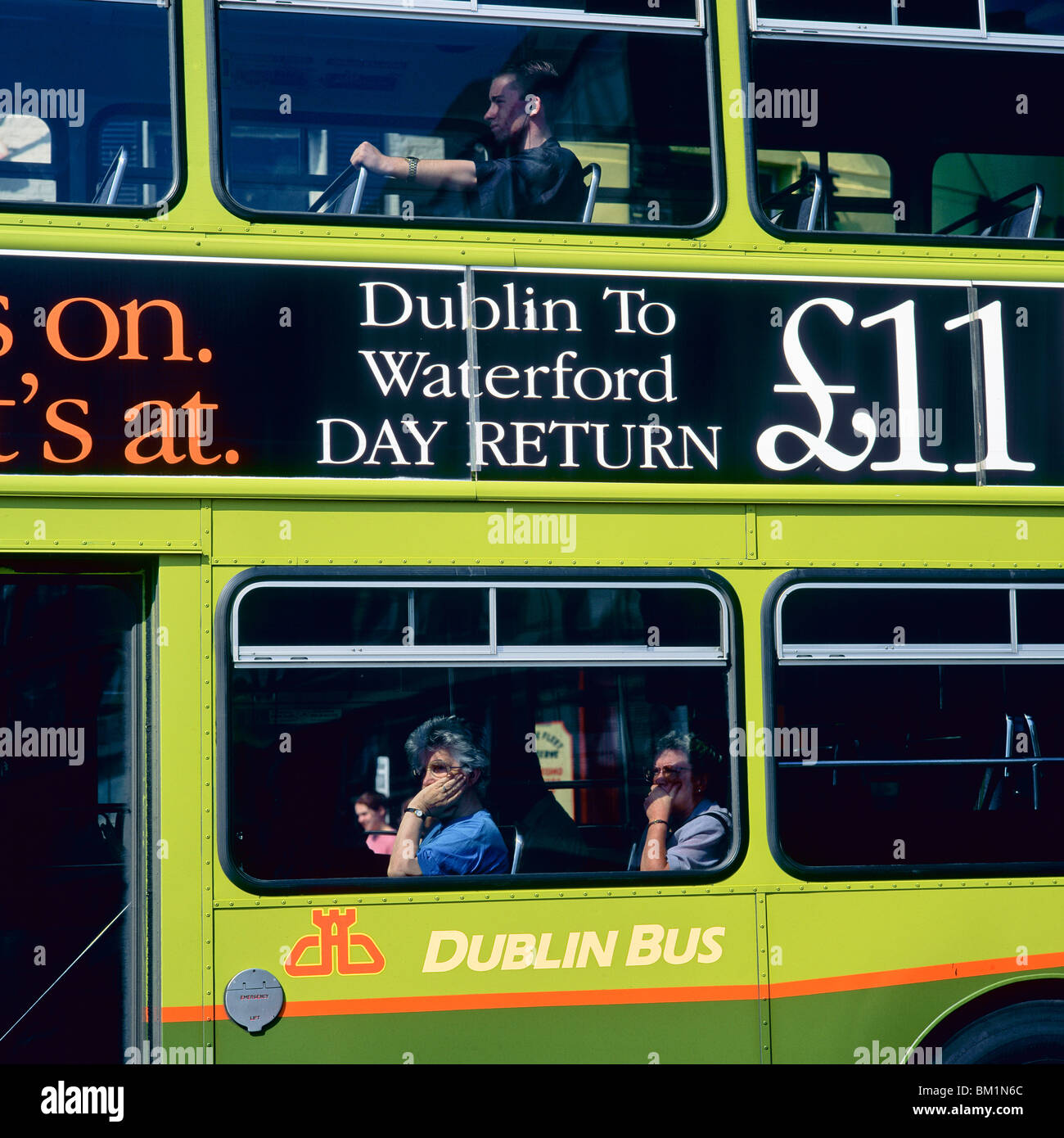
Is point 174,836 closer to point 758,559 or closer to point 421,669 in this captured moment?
point 421,669

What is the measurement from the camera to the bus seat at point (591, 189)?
4387 mm

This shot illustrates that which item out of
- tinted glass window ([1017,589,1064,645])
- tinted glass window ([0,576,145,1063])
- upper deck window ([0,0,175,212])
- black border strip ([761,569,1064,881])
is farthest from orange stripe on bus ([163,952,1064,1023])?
upper deck window ([0,0,175,212])

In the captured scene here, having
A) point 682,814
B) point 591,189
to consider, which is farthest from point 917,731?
point 591,189

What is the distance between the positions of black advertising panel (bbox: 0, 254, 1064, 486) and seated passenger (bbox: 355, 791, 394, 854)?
3.49ft

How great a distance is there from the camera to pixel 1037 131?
5062 mm

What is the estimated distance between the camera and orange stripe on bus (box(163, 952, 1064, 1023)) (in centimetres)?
388

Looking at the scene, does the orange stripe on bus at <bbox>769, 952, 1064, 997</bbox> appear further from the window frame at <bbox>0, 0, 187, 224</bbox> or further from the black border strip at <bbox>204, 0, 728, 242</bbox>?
the window frame at <bbox>0, 0, 187, 224</bbox>

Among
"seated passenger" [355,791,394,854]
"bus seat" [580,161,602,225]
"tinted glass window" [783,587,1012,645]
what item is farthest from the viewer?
"bus seat" [580,161,602,225]

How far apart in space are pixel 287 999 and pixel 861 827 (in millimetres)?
2019

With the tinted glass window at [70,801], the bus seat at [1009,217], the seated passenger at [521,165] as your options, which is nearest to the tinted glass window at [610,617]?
the tinted glass window at [70,801]

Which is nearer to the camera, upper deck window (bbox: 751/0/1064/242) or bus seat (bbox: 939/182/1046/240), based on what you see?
upper deck window (bbox: 751/0/1064/242)

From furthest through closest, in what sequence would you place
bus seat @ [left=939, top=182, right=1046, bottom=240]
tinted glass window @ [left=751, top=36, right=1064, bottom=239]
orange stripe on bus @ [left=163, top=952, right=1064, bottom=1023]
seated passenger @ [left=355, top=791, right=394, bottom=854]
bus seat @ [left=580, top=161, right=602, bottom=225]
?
bus seat @ [left=939, top=182, right=1046, bottom=240] < tinted glass window @ [left=751, top=36, right=1064, bottom=239] < bus seat @ [left=580, top=161, right=602, bottom=225] < seated passenger @ [left=355, top=791, right=394, bottom=854] < orange stripe on bus @ [left=163, top=952, right=1064, bottom=1023]

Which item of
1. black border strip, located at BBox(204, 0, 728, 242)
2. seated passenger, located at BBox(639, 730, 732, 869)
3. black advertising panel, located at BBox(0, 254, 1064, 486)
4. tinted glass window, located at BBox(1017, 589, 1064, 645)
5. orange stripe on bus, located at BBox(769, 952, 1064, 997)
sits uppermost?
black border strip, located at BBox(204, 0, 728, 242)
